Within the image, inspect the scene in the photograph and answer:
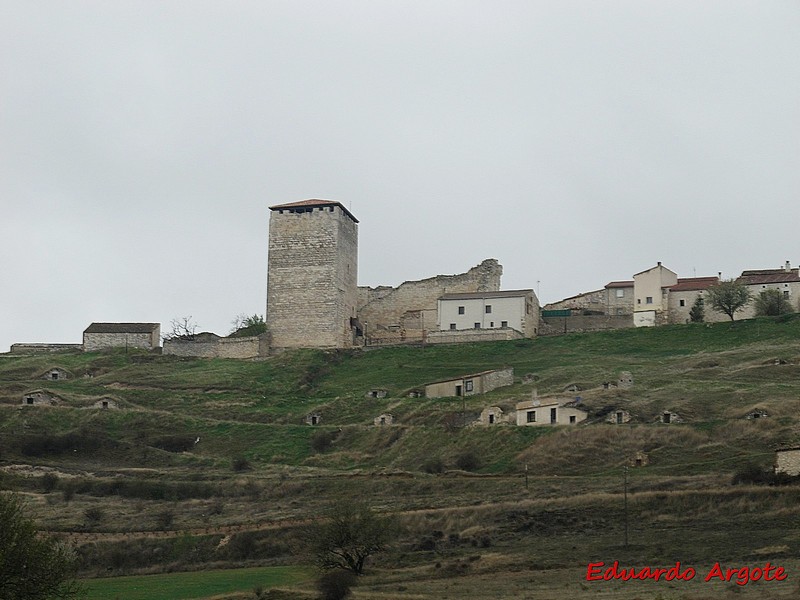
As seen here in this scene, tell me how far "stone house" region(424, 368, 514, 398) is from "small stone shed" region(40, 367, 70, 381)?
25664 mm

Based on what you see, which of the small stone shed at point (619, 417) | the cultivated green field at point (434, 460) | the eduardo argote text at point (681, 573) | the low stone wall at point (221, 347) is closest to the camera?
the eduardo argote text at point (681, 573)

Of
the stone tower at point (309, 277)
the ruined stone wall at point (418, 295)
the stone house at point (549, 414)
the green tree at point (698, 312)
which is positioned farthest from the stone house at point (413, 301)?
the stone house at point (549, 414)

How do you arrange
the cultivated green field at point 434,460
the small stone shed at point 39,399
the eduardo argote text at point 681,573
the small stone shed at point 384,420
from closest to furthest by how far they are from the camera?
the eduardo argote text at point 681,573
the cultivated green field at point 434,460
the small stone shed at point 384,420
the small stone shed at point 39,399

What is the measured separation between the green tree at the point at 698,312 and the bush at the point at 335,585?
51822mm

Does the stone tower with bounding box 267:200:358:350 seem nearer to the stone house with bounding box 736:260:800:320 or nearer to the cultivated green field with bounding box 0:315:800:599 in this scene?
the cultivated green field with bounding box 0:315:800:599

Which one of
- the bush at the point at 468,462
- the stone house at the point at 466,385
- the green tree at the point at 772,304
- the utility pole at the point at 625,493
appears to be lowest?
the utility pole at the point at 625,493

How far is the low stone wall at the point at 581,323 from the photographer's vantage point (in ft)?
293

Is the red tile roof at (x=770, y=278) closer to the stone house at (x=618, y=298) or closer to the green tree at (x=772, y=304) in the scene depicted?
the green tree at (x=772, y=304)

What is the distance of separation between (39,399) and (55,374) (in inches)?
374

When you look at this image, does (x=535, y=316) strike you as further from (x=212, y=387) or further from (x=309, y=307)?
(x=212, y=387)

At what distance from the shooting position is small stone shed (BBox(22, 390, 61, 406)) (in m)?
72.6

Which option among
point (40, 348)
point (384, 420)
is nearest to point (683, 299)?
point (384, 420)

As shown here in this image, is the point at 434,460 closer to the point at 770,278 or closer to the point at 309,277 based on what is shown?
the point at 309,277

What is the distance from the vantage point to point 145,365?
8481 cm
